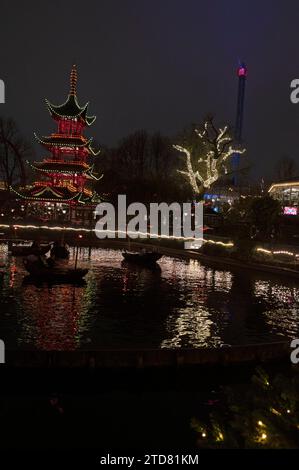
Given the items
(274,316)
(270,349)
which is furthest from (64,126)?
(270,349)

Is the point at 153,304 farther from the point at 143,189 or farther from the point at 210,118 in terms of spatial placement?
the point at 143,189

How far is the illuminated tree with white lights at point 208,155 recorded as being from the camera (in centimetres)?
6812

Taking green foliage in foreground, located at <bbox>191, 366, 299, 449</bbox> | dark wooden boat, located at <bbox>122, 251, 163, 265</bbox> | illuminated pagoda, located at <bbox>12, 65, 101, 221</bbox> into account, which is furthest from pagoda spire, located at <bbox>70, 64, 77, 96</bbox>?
green foliage in foreground, located at <bbox>191, 366, 299, 449</bbox>

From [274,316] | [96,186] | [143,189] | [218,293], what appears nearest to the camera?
[274,316]

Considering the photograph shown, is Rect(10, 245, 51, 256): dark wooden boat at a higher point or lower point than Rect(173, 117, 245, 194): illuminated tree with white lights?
lower

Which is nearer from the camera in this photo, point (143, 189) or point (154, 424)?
point (154, 424)

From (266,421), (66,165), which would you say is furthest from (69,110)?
(266,421)

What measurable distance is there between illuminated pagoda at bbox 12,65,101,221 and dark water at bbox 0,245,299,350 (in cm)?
3257

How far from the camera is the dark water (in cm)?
1830

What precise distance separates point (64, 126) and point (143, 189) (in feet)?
59.4

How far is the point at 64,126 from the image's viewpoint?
75438mm

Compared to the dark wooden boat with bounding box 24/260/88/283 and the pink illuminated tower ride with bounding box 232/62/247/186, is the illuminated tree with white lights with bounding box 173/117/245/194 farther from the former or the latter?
the pink illuminated tower ride with bounding box 232/62/247/186

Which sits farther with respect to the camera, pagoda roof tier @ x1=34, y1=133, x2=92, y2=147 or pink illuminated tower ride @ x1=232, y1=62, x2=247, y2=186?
pink illuminated tower ride @ x1=232, y1=62, x2=247, y2=186

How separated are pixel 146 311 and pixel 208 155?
4778 centimetres
